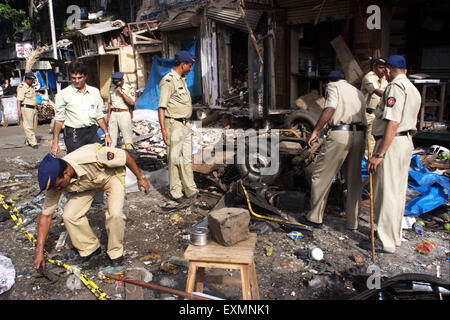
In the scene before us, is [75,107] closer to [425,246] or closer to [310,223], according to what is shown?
[310,223]

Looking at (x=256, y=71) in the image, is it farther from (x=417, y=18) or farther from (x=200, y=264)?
(x=200, y=264)

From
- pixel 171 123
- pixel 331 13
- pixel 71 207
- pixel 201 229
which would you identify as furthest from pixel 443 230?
pixel 331 13

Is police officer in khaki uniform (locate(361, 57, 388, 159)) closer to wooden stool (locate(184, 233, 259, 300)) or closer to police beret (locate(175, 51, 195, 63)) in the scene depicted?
police beret (locate(175, 51, 195, 63))

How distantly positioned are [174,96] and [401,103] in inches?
124

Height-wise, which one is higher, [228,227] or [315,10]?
[315,10]

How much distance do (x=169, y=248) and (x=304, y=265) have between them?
5.23ft

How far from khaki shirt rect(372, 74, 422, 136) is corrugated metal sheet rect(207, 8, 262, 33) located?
24.6 feet

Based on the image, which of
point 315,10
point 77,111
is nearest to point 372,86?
point 315,10

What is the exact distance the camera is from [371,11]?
7914 millimetres

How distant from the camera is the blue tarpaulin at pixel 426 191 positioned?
4770mm

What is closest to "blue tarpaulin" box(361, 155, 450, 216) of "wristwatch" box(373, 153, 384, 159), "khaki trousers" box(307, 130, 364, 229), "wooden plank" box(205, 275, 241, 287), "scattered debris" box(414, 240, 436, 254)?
"scattered debris" box(414, 240, 436, 254)

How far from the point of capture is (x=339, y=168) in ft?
14.2
